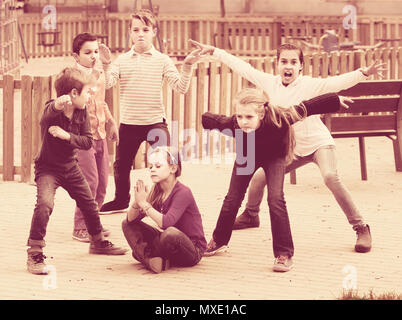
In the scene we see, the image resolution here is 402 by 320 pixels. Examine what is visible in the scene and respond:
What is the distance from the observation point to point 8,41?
874 inches

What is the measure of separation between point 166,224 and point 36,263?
90 cm

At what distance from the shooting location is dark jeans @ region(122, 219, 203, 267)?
7.02 meters

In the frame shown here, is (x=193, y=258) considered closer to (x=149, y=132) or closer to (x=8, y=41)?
(x=149, y=132)

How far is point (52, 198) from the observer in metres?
7.09

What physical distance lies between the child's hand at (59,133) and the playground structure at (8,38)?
14819 mm

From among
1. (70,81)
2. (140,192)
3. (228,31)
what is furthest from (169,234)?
(228,31)

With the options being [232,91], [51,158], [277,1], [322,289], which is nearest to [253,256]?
[322,289]

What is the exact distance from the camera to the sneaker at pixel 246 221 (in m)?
8.57

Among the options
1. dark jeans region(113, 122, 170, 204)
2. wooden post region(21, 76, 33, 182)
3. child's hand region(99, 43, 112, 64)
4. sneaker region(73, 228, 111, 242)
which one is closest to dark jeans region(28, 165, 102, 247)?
sneaker region(73, 228, 111, 242)

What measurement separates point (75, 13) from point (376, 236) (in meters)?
29.6

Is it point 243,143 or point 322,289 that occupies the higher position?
point 243,143

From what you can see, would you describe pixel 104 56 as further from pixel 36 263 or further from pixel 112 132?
pixel 36 263

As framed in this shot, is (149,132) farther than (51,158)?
Yes

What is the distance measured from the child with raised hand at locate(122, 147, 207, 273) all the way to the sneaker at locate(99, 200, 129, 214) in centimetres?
197
